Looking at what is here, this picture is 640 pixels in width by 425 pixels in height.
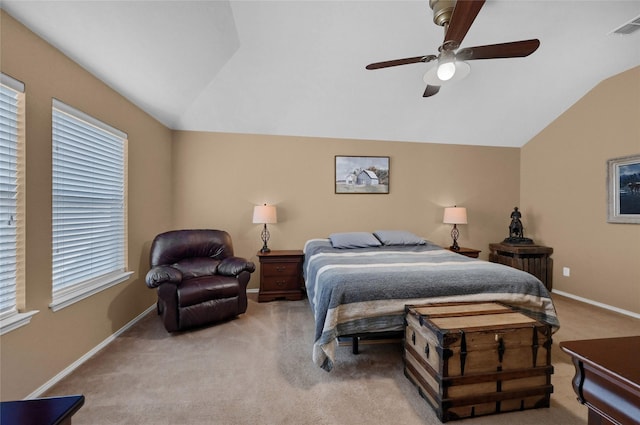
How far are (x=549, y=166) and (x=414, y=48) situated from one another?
3086 millimetres

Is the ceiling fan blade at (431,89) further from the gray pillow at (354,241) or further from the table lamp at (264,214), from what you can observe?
the table lamp at (264,214)

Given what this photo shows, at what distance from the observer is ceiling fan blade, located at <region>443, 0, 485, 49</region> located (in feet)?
4.76

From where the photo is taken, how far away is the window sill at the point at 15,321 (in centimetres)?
154

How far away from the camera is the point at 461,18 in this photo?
1578 mm

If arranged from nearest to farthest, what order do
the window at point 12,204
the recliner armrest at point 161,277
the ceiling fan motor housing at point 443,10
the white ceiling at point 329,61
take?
the window at point 12,204 → the ceiling fan motor housing at point 443,10 → the white ceiling at point 329,61 → the recliner armrest at point 161,277

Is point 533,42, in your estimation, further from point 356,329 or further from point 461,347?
point 356,329

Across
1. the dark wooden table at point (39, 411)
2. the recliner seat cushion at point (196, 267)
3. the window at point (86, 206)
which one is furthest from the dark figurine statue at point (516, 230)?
the window at point (86, 206)

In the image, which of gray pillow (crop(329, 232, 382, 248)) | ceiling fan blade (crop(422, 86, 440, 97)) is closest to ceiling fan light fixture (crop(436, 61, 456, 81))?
ceiling fan blade (crop(422, 86, 440, 97))

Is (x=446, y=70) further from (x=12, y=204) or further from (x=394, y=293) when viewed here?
(x=12, y=204)

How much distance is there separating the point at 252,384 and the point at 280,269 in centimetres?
181

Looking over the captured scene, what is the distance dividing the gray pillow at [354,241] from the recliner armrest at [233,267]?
3.68ft

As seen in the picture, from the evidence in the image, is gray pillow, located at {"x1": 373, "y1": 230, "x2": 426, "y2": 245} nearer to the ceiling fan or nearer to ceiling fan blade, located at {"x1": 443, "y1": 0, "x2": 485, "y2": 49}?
the ceiling fan

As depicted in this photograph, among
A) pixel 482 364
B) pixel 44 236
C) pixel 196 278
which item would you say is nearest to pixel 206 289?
pixel 196 278

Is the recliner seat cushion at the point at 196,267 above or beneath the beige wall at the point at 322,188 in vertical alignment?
beneath
